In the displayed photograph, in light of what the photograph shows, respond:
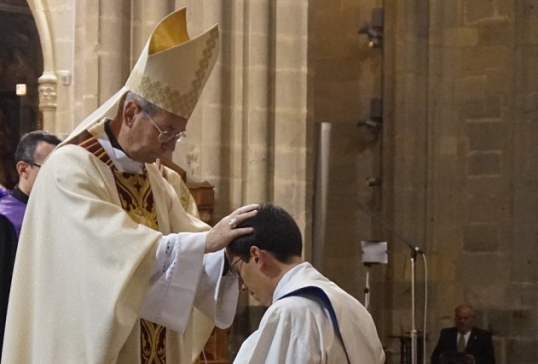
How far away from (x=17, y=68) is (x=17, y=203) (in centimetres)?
384

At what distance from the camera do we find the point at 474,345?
9477mm

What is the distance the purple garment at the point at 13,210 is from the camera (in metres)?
4.77

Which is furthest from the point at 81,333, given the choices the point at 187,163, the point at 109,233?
the point at 187,163

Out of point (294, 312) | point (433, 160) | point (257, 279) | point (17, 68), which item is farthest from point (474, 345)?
point (294, 312)

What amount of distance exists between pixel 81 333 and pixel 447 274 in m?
6.78

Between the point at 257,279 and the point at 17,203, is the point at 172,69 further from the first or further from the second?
the point at 17,203

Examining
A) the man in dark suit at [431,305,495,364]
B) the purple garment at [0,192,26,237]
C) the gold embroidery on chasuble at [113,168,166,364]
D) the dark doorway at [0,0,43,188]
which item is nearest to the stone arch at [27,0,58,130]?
the dark doorway at [0,0,43,188]

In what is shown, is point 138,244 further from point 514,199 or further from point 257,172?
point 514,199

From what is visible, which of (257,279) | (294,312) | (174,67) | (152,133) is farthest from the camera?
(174,67)

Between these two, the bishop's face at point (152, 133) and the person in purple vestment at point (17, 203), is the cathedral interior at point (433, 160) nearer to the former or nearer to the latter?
the person in purple vestment at point (17, 203)

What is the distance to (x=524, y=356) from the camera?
9914 millimetres

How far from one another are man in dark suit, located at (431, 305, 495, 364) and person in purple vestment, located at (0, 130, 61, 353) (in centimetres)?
525

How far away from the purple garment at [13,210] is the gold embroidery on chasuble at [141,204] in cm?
86

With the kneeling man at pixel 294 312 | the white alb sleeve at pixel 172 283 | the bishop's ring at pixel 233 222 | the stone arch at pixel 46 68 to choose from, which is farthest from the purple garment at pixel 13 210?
the stone arch at pixel 46 68
